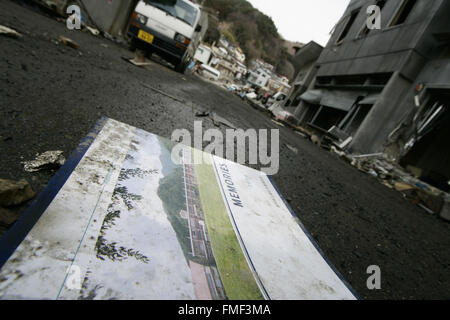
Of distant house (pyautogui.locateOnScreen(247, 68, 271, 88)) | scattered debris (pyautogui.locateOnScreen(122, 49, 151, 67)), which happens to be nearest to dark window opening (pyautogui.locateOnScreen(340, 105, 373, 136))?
scattered debris (pyautogui.locateOnScreen(122, 49, 151, 67))

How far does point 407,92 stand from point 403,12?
2815mm

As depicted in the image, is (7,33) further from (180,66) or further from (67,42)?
(180,66)

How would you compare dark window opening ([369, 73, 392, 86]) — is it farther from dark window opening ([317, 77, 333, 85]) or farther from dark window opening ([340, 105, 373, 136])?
dark window opening ([317, 77, 333, 85])

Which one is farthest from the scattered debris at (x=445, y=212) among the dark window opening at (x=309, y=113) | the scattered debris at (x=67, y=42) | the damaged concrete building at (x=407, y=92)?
the dark window opening at (x=309, y=113)

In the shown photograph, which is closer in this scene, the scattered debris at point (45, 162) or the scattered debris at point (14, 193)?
the scattered debris at point (14, 193)

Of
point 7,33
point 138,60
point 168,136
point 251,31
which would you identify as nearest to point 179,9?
point 138,60

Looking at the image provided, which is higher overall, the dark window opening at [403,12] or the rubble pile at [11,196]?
the dark window opening at [403,12]

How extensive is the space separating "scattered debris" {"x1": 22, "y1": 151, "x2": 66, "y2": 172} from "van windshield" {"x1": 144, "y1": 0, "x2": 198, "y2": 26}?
496cm

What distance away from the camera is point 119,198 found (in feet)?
2.14

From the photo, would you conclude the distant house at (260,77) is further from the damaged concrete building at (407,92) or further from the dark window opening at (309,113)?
the damaged concrete building at (407,92)

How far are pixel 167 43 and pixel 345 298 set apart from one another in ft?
16.8

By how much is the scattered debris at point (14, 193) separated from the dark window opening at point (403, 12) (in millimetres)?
8473

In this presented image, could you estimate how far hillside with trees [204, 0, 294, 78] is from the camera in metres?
46.8

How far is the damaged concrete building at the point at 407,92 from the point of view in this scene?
4.42 m
